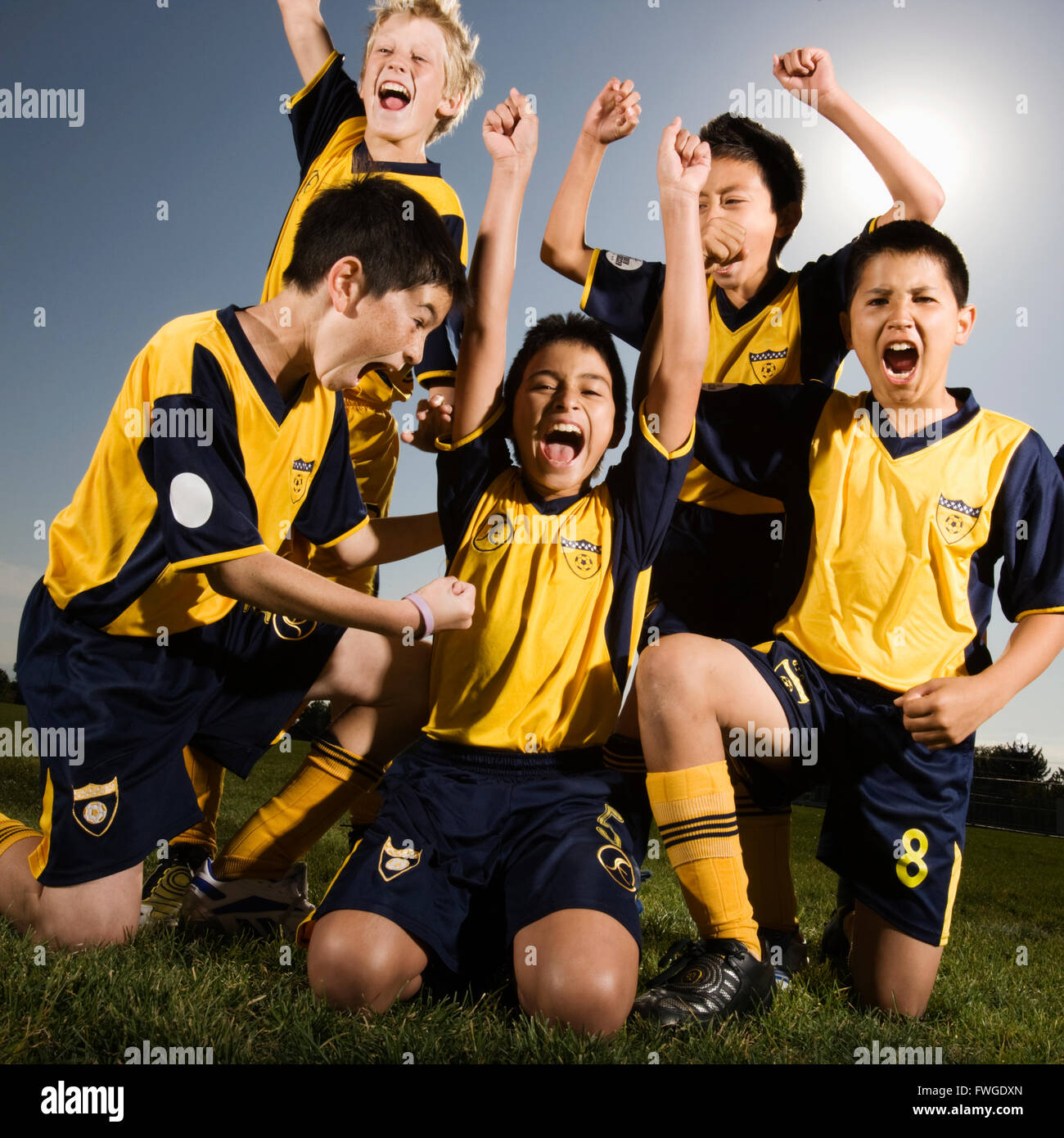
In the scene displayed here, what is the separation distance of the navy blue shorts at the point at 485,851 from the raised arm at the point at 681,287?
40.1 inches

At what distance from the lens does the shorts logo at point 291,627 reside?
3098mm

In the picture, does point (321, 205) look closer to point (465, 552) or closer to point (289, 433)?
point (289, 433)

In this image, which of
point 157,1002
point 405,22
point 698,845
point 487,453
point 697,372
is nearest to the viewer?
point 157,1002

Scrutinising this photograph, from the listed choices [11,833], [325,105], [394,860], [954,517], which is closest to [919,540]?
[954,517]

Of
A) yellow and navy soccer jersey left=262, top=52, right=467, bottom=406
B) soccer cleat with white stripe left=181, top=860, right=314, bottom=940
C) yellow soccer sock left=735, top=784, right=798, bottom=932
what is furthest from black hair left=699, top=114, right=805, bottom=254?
soccer cleat with white stripe left=181, top=860, right=314, bottom=940

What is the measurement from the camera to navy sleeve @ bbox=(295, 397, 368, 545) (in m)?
3.12

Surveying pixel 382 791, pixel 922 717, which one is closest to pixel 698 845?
pixel 922 717

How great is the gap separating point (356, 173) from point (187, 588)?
1.69 metres

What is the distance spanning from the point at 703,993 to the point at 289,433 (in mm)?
1943

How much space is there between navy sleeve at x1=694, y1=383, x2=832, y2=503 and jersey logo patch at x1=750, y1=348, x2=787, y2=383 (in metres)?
0.27

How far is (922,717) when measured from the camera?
2.57m

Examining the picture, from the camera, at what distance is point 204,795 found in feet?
11.6

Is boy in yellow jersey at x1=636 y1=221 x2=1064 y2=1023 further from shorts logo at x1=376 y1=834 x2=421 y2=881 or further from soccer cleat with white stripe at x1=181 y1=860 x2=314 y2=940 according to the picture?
soccer cleat with white stripe at x1=181 y1=860 x2=314 y2=940

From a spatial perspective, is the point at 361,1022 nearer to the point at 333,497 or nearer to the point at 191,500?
the point at 191,500
